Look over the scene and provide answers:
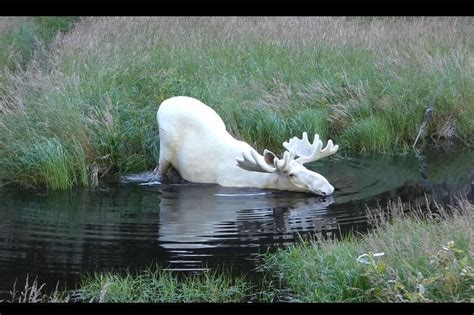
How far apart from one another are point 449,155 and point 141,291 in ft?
24.1

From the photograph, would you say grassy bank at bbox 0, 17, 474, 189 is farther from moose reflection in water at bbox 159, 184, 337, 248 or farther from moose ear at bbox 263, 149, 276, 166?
moose ear at bbox 263, 149, 276, 166

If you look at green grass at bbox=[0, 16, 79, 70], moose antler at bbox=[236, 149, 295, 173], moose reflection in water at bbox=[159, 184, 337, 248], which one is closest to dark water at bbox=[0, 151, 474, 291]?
moose reflection in water at bbox=[159, 184, 337, 248]

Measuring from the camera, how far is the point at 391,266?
589 centimetres

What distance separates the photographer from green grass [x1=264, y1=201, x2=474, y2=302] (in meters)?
5.27

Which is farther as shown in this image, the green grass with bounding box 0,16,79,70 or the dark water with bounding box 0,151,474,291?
the green grass with bounding box 0,16,79,70

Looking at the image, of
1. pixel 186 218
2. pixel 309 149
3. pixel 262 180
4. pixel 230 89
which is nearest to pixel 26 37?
pixel 230 89

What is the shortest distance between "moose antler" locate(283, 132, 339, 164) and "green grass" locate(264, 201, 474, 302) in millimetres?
3093

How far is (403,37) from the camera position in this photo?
15.6m

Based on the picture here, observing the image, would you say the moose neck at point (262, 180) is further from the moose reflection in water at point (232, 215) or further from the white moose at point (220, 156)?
the moose reflection in water at point (232, 215)

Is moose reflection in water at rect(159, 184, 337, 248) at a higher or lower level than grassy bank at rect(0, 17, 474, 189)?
lower

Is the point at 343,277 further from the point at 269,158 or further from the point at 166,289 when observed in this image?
the point at 269,158

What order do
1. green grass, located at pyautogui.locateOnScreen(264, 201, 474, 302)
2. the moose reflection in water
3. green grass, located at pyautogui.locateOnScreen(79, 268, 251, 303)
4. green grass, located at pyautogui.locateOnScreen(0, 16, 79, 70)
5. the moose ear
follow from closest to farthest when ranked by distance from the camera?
green grass, located at pyautogui.locateOnScreen(264, 201, 474, 302) < green grass, located at pyautogui.locateOnScreen(79, 268, 251, 303) < the moose reflection in water < the moose ear < green grass, located at pyautogui.locateOnScreen(0, 16, 79, 70)

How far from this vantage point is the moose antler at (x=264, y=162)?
9.99 metres
